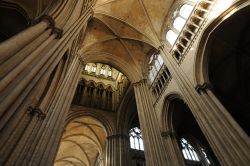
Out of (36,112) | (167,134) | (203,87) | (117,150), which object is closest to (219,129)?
(203,87)

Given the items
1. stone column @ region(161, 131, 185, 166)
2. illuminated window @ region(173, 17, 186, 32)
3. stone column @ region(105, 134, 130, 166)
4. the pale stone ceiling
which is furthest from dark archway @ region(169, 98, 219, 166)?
illuminated window @ region(173, 17, 186, 32)

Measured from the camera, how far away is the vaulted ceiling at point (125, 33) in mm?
13711

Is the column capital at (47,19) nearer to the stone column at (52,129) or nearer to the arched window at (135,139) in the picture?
the stone column at (52,129)

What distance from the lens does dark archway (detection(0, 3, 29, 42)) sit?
318 inches

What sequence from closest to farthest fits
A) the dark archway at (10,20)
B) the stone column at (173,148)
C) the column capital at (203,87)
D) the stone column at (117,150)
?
the dark archway at (10,20) < the column capital at (203,87) < the stone column at (173,148) < the stone column at (117,150)

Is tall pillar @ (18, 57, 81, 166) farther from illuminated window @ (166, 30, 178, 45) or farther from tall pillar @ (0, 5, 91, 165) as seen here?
illuminated window @ (166, 30, 178, 45)

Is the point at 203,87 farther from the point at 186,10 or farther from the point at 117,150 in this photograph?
the point at 117,150

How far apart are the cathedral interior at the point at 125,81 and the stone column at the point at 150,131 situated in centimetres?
5

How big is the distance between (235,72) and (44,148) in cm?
1068

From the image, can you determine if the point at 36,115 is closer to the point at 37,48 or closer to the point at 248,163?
the point at 37,48

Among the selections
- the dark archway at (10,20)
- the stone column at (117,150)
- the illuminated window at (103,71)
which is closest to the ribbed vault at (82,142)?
the stone column at (117,150)

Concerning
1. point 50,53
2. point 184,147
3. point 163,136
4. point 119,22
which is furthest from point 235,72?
point 50,53

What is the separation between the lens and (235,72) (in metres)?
11.8

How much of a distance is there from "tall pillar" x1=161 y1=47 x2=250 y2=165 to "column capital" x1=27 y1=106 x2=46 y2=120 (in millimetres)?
5519
